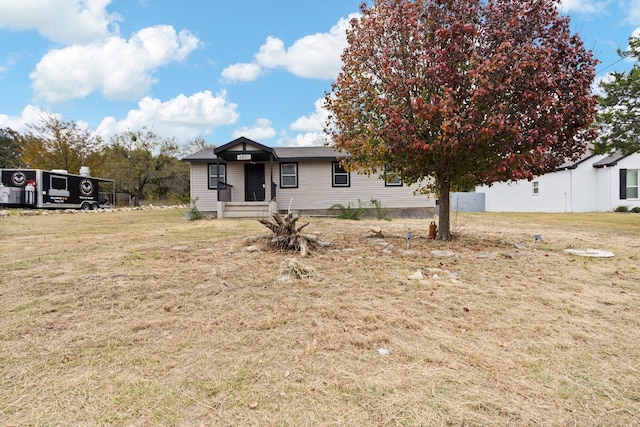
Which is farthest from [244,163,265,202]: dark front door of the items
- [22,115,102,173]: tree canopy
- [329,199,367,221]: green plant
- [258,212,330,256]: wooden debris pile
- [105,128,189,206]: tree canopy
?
[22,115,102,173]: tree canopy

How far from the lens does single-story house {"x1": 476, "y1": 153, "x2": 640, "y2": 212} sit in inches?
690

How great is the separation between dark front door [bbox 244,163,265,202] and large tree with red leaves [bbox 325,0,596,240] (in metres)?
9.02

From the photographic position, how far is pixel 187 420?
1.64 meters

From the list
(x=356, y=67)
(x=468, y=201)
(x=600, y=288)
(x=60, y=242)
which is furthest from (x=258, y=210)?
(x=468, y=201)

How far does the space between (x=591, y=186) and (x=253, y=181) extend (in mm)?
17949

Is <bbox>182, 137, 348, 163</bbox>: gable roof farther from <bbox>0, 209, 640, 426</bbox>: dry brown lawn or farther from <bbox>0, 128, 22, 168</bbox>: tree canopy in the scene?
<bbox>0, 128, 22, 168</bbox>: tree canopy

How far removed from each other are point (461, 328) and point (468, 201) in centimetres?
2373

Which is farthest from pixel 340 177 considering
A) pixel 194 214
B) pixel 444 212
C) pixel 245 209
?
pixel 444 212

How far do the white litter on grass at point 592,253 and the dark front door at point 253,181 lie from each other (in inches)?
455

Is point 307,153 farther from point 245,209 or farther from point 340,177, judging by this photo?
point 245,209

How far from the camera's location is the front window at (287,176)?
1493 centimetres

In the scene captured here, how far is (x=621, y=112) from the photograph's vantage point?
972cm

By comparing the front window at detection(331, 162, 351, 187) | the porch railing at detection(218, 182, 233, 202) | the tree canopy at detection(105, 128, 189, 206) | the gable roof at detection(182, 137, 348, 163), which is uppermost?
the tree canopy at detection(105, 128, 189, 206)

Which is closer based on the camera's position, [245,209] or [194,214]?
[194,214]
